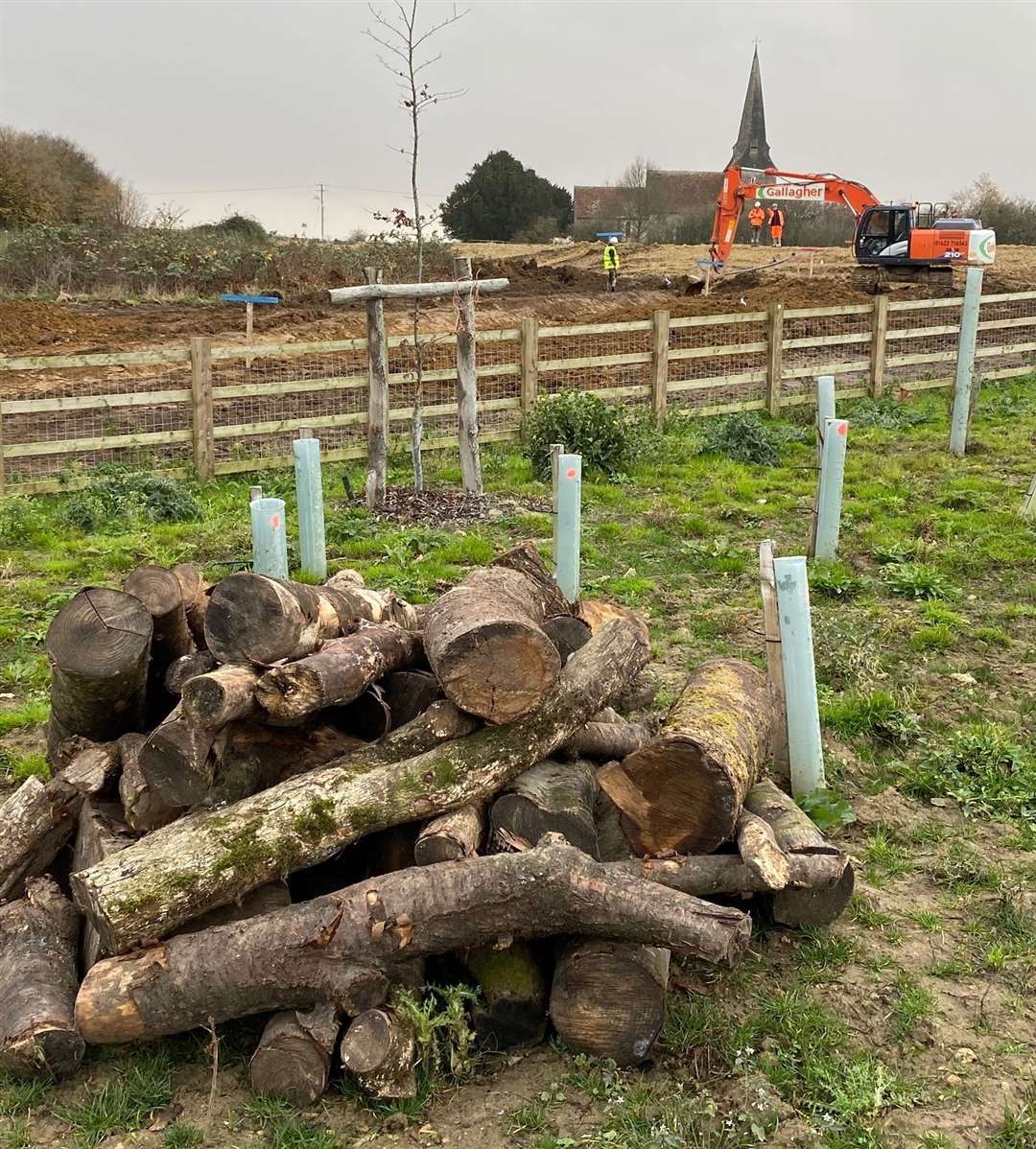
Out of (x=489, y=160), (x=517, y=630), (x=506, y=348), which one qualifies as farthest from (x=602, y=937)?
(x=489, y=160)

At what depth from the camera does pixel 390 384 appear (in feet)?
49.7

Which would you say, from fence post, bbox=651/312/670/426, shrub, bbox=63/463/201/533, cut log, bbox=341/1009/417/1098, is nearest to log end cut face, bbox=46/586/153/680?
cut log, bbox=341/1009/417/1098

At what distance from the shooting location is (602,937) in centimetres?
368

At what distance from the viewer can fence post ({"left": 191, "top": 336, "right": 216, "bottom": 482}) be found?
452 inches

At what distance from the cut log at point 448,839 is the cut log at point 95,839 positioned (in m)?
0.99

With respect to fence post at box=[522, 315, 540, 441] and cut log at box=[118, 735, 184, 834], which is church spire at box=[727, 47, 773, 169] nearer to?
fence post at box=[522, 315, 540, 441]

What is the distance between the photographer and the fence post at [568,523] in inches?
291

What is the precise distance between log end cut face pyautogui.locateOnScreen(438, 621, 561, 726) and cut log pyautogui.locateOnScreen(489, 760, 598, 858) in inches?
10.3

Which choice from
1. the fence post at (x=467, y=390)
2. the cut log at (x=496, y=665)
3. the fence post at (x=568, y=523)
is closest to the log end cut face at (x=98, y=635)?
the cut log at (x=496, y=665)

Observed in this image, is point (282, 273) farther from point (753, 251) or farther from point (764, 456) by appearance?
point (764, 456)

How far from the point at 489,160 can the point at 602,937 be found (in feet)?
205

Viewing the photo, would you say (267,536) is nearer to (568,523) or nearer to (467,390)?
(568,523)

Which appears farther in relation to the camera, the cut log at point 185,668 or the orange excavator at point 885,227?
the orange excavator at point 885,227

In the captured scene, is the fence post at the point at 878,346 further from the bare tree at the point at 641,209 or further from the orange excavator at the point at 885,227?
the bare tree at the point at 641,209
